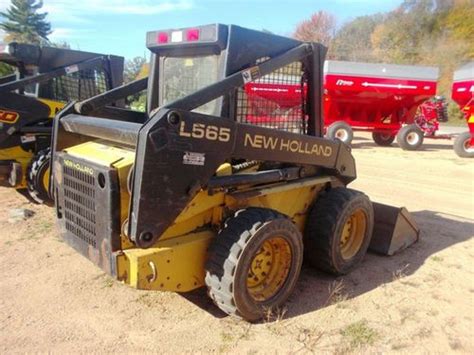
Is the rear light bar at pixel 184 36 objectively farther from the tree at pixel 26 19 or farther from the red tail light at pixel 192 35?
the tree at pixel 26 19

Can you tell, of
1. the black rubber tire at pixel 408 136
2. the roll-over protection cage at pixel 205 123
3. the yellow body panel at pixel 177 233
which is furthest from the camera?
the black rubber tire at pixel 408 136

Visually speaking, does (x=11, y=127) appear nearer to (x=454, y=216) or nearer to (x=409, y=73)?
(x=454, y=216)

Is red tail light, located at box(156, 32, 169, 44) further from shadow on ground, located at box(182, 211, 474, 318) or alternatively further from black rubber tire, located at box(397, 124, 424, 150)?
black rubber tire, located at box(397, 124, 424, 150)

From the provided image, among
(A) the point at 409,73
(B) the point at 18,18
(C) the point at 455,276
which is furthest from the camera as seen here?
(B) the point at 18,18

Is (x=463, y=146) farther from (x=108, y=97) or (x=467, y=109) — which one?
(x=108, y=97)

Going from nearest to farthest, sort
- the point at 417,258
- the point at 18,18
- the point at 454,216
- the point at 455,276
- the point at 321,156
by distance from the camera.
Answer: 1. the point at 321,156
2. the point at 455,276
3. the point at 417,258
4. the point at 454,216
5. the point at 18,18

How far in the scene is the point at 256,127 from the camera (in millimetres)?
3482

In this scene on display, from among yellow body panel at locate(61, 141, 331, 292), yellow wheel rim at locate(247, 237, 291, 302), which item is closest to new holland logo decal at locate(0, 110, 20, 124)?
yellow body panel at locate(61, 141, 331, 292)

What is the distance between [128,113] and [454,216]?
4555mm

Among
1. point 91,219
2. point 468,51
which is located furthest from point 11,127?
point 468,51

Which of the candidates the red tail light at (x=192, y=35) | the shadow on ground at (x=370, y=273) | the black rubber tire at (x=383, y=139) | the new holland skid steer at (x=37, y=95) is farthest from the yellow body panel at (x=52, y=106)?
the black rubber tire at (x=383, y=139)

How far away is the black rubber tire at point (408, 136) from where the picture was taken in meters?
13.8

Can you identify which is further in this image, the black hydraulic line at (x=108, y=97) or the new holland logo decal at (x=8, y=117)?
the new holland logo decal at (x=8, y=117)

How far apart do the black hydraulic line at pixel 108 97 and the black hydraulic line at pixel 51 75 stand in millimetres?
2879
